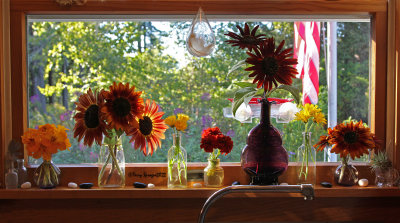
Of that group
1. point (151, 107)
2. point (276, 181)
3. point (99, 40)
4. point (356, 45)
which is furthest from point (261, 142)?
point (99, 40)

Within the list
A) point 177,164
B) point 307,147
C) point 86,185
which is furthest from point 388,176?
point 86,185

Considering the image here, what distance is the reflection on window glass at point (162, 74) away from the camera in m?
1.78

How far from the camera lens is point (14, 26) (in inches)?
65.1

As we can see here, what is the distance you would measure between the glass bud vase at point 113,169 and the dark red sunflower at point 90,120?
0.32 feet

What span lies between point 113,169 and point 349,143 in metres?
0.86

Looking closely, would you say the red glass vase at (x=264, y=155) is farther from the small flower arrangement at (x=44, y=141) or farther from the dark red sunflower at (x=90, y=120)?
the small flower arrangement at (x=44, y=141)

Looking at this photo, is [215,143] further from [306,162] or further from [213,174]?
[306,162]

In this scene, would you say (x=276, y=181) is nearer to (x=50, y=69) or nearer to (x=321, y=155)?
(x=321, y=155)

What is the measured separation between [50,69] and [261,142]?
0.91m

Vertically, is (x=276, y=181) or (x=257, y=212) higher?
(x=276, y=181)

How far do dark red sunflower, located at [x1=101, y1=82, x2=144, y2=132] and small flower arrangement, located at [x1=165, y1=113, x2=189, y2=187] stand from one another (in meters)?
0.15

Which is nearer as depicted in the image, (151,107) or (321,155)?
(151,107)

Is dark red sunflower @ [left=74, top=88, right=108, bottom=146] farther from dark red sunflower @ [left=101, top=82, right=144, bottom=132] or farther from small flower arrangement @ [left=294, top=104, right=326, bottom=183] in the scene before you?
small flower arrangement @ [left=294, top=104, right=326, bottom=183]

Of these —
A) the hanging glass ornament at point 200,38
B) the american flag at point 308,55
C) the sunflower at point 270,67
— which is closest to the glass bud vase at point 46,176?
the hanging glass ornament at point 200,38
